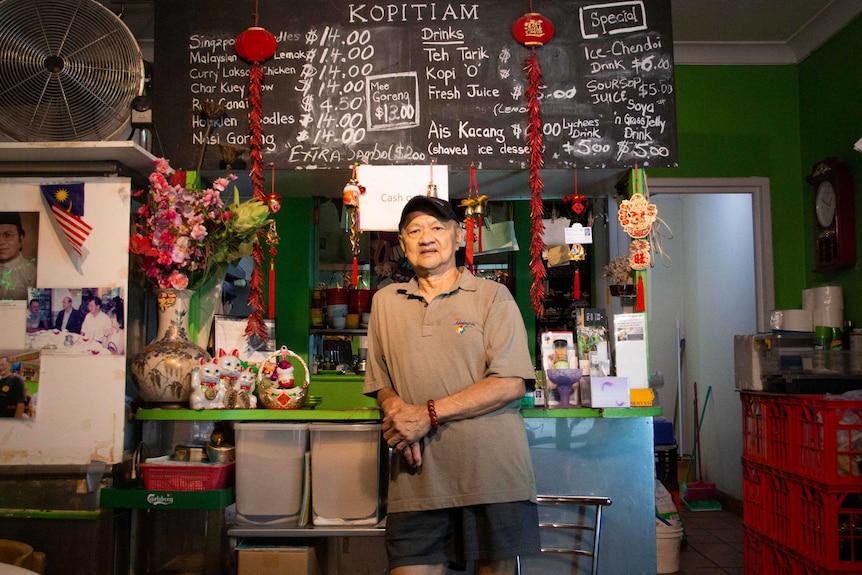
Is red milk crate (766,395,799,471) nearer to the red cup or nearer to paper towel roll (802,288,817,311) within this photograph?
paper towel roll (802,288,817,311)

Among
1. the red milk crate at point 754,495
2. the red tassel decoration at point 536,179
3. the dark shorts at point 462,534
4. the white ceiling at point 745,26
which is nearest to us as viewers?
the dark shorts at point 462,534

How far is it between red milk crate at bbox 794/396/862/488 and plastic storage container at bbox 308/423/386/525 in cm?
196

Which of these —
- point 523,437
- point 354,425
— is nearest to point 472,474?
point 523,437

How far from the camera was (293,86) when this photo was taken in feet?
11.4

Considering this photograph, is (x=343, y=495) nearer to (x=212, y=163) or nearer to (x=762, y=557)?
(x=212, y=163)

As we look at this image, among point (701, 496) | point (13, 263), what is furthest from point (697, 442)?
point (13, 263)

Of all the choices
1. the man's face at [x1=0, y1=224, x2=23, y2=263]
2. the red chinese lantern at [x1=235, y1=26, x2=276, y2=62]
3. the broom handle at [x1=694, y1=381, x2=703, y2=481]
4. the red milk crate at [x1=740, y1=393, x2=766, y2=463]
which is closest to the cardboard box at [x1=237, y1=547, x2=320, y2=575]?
the man's face at [x1=0, y1=224, x2=23, y2=263]

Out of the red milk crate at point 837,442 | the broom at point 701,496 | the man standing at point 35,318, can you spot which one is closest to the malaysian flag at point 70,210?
the man standing at point 35,318

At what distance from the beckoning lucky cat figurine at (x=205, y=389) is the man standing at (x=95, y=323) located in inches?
16.9

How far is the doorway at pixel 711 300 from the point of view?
504cm

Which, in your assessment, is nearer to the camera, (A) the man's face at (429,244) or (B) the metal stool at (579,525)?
(A) the man's face at (429,244)

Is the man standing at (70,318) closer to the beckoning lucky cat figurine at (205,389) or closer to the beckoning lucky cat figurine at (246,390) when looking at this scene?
the beckoning lucky cat figurine at (205,389)

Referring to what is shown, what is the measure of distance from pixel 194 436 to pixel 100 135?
141cm

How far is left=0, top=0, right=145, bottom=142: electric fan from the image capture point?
319 centimetres
